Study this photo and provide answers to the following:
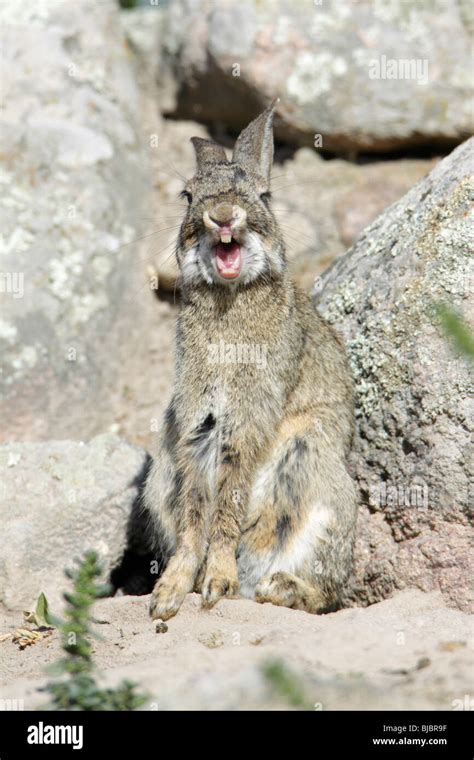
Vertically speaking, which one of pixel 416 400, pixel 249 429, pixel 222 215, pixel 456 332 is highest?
pixel 222 215

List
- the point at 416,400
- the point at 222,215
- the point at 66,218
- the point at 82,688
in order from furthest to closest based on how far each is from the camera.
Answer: the point at 66,218
the point at 416,400
the point at 222,215
the point at 82,688

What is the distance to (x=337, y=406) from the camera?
6273 millimetres

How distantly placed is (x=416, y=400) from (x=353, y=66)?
4.22 meters

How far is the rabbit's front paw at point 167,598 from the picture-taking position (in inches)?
Answer: 225

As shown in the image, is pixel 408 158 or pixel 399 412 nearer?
pixel 399 412

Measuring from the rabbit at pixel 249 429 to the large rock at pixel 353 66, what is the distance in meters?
3.02

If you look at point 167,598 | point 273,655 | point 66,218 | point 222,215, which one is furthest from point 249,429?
point 66,218

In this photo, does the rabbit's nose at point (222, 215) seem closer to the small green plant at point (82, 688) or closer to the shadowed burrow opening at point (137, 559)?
the shadowed burrow opening at point (137, 559)

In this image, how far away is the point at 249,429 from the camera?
5.98 metres

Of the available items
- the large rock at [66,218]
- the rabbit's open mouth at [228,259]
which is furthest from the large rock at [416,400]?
the large rock at [66,218]

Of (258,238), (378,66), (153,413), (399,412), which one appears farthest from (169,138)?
(399,412)

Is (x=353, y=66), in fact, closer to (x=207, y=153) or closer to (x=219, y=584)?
(x=207, y=153)
